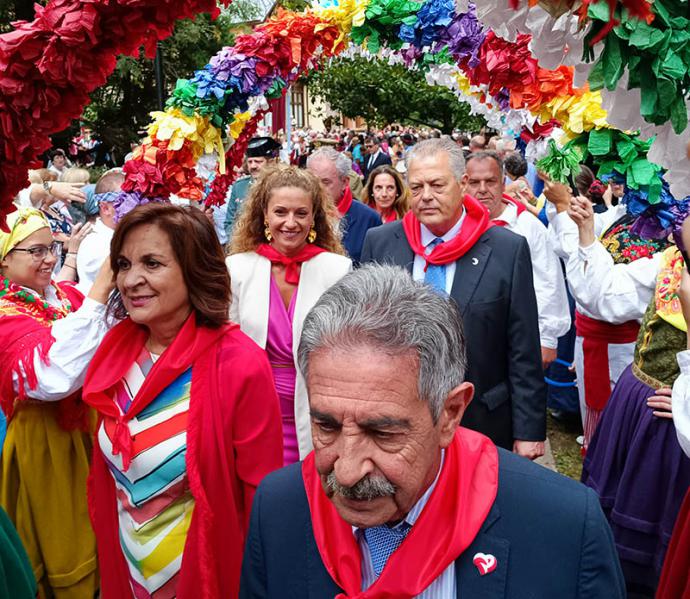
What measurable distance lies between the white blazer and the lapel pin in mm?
2038

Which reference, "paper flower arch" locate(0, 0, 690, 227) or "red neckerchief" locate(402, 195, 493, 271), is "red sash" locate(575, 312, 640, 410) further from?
"red neckerchief" locate(402, 195, 493, 271)

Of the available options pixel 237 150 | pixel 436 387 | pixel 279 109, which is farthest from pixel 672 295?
pixel 279 109

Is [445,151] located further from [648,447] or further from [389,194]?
[389,194]

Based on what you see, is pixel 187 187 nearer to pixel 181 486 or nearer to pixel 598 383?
pixel 181 486

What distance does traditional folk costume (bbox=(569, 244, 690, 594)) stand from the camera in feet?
10.3

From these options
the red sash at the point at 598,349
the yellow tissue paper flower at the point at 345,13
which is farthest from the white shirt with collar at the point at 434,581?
the yellow tissue paper flower at the point at 345,13

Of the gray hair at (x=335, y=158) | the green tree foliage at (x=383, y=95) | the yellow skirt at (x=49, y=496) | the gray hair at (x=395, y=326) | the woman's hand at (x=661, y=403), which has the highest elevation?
the green tree foliage at (x=383, y=95)

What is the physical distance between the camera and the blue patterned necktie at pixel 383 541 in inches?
63.0

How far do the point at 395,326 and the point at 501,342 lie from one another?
2.14 m

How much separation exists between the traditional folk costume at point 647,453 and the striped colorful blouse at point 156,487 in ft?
6.38

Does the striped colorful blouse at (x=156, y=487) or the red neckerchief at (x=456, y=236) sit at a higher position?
the red neckerchief at (x=456, y=236)

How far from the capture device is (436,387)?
4.90ft

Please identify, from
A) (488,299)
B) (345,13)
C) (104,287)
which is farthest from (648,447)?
(345,13)

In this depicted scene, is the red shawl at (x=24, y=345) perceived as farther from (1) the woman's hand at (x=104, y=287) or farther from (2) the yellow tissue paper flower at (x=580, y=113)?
(2) the yellow tissue paper flower at (x=580, y=113)
